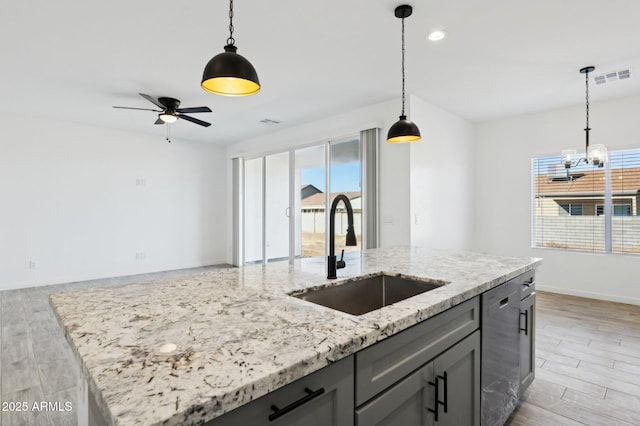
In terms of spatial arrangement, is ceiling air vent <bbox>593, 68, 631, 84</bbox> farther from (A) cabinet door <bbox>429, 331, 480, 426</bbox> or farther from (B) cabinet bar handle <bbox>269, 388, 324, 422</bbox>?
(B) cabinet bar handle <bbox>269, 388, 324, 422</bbox>

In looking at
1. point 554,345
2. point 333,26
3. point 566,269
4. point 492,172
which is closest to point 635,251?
point 566,269

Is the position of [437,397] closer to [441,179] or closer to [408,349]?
[408,349]

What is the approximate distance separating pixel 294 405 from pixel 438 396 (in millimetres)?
774

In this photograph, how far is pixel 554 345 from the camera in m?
3.00

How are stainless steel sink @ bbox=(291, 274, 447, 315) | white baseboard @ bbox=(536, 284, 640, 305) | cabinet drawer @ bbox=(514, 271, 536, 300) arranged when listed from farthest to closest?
white baseboard @ bbox=(536, 284, 640, 305)
cabinet drawer @ bbox=(514, 271, 536, 300)
stainless steel sink @ bbox=(291, 274, 447, 315)

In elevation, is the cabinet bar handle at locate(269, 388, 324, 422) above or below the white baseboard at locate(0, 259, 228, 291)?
above

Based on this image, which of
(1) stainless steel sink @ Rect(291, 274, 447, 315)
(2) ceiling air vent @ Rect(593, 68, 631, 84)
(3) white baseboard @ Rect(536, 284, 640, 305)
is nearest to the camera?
(1) stainless steel sink @ Rect(291, 274, 447, 315)

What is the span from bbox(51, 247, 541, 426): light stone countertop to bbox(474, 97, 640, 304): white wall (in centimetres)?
412

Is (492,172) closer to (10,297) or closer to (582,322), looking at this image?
(582,322)

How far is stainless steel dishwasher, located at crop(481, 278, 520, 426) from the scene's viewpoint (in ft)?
5.20

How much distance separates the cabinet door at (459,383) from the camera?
1259mm

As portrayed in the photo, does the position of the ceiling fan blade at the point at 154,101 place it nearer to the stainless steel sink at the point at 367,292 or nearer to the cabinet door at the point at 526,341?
the stainless steel sink at the point at 367,292

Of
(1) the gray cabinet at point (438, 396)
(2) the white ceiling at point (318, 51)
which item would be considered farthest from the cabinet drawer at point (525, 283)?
(2) the white ceiling at point (318, 51)

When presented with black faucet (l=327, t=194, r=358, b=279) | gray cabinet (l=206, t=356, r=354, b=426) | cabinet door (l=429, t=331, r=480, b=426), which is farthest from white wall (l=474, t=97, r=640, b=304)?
gray cabinet (l=206, t=356, r=354, b=426)
